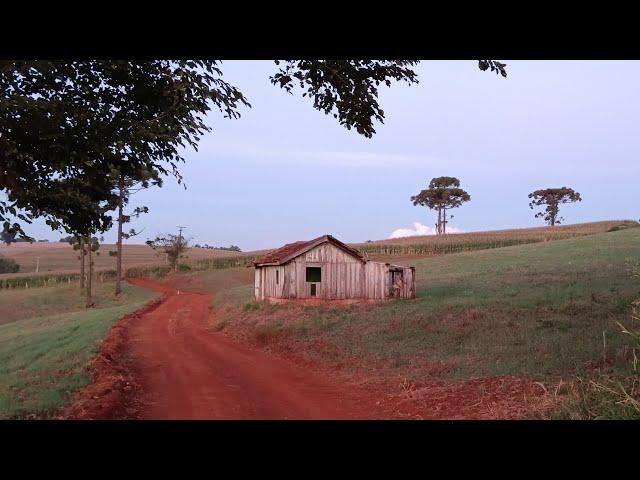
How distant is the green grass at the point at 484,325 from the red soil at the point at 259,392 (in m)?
1.04

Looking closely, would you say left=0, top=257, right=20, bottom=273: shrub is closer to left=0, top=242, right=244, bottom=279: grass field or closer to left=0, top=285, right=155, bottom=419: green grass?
left=0, top=242, right=244, bottom=279: grass field

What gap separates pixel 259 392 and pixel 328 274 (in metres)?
17.5

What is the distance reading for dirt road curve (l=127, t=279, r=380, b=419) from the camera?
32.7ft

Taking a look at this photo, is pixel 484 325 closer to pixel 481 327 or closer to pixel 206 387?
pixel 481 327

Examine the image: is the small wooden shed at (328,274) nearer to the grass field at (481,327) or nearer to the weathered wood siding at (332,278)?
the weathered wood siding at (332,278)

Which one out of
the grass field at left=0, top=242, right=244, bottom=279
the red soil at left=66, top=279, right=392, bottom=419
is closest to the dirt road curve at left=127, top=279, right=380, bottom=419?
the red soil at left=66, top=279, right=392, bottom=419

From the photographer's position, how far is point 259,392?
11.8 meters

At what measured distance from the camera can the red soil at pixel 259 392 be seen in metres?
9.59

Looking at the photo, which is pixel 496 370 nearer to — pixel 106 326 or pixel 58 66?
pixel 58 66

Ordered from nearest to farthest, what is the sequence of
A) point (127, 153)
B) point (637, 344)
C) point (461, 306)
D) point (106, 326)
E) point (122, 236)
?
point (127, 153)
point (637, 344)
point (461, 306)
point (106, 326)
point (122, 236)

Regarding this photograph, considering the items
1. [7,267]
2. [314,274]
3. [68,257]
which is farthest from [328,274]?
[68,257]
